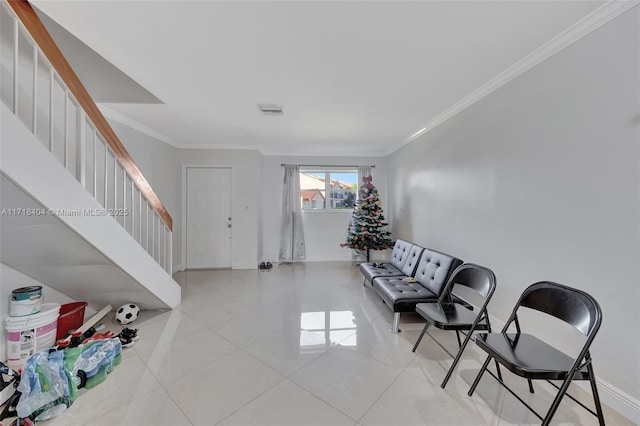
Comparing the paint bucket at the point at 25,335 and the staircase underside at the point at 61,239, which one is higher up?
the staircase underside at the point at 61,239

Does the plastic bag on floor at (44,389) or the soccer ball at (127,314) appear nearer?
the plastic bag on floor at (44,389)

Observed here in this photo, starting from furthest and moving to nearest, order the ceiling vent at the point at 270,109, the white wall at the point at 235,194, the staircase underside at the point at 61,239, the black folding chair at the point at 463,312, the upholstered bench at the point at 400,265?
1. the white wall at the point at 235,194
2. the upholstered bench at the point at 400,265
3. the ceiling vent at the point at 270,109
4. the black folding chair at the point at 463,312
5. the staircase underside at the point at 61,239

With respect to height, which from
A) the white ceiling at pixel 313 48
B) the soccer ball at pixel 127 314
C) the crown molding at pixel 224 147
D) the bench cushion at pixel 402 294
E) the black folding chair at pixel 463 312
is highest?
the white ceiling at pixel 313 48

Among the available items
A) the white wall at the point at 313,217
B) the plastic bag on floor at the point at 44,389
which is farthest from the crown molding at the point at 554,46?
the plastic bag on floor at the point at 44,389

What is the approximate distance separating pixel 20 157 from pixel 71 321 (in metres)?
1.83

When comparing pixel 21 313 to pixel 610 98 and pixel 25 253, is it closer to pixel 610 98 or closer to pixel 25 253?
pixel 25 253

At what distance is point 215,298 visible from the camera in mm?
3350

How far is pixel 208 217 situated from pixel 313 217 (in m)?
2.20

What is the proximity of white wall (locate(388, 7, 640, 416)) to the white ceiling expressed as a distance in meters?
0.32

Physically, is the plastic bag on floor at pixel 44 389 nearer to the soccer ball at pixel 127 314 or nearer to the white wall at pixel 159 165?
the soccer ball at pixel 127 314

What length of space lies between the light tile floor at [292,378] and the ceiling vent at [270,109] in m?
2.51

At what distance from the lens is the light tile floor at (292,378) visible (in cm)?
146

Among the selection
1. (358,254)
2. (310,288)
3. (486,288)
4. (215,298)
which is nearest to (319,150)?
(358,254)

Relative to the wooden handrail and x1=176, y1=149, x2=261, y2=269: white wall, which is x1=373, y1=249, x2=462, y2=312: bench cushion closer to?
x1=176, y1=149, x2=261, y2=269: white wall
